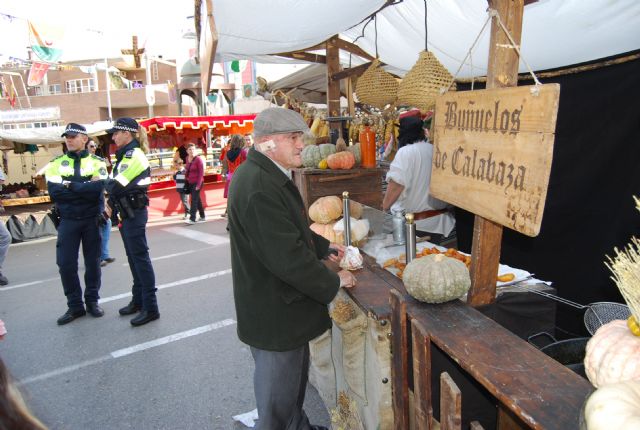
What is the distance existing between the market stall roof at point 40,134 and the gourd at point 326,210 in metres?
10.1

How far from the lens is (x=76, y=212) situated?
4.81 meters

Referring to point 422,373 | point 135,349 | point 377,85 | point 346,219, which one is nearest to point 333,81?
point 377,85

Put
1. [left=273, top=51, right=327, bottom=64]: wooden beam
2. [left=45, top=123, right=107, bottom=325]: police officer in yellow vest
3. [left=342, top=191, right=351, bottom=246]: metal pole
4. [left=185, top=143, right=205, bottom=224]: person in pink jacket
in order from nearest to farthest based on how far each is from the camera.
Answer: [left=342, top=191, right=351, bottom=246]: metal pole, [left=45, top=123, right=107, bottom=325]: police officer in yellow vest, [left=273, top=51, right=327, bottom=64]: wooden beam, [left=185, top=143, right=205, bottom=224]: person in pink jacket

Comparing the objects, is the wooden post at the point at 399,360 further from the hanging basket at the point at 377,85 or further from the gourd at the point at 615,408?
the hanging basket at the point at 377,85

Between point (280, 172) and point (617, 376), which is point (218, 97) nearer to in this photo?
point (280, 172)

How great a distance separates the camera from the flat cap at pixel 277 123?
2221 millimetres

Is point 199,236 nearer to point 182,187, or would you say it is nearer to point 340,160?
point 182,187

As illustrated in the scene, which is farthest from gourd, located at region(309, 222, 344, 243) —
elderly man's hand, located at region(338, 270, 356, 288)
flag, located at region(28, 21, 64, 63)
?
flag, located at region(28, 21, 64, 63)

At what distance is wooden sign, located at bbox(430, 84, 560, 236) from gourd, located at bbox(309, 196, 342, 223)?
1615mm

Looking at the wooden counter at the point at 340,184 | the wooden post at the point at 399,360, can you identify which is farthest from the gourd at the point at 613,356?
the wooden counter at the point at 340,184

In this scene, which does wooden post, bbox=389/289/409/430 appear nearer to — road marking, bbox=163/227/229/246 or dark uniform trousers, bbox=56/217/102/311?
dark uniform trousers, bbox=56/217/102/311

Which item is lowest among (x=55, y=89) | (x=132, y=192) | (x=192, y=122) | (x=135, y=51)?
(x=132, y=192)

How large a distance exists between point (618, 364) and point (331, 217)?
2.76 m

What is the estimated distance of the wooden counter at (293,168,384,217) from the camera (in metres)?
4.07
